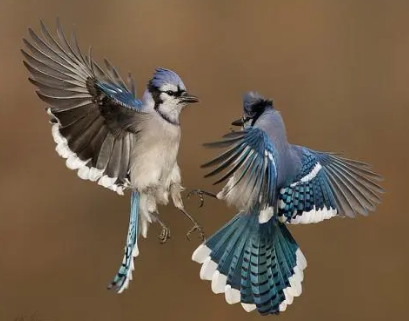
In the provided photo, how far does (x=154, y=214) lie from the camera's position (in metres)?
1.96

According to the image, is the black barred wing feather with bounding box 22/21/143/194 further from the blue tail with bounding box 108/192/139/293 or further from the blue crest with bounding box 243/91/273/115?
the blue crest with bounding box 243/91/273/115

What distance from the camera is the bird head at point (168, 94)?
190 centimetres

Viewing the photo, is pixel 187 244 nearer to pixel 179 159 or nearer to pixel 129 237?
pixel 179 159

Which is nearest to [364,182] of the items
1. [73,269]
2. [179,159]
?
[179,159]

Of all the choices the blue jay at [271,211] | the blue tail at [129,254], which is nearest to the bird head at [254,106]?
the blue jay at [271,211]

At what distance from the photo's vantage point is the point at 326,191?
2.09 m

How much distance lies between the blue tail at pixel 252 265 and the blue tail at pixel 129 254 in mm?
173

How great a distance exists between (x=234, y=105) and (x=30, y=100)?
23.0 inches

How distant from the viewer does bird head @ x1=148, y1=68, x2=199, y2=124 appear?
6.23 feet

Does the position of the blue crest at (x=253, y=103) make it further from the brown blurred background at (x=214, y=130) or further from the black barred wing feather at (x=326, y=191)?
the brown blurred background at (x=214, y=130)

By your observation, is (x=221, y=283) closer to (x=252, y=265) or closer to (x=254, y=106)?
(x=252, y=265)

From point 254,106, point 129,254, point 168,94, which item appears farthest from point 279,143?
point 129,254

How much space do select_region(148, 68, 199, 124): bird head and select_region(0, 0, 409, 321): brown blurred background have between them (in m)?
0.67

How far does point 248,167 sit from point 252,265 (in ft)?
1.06
